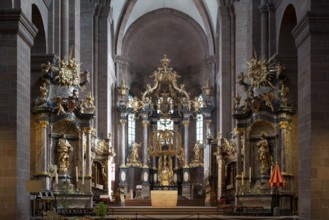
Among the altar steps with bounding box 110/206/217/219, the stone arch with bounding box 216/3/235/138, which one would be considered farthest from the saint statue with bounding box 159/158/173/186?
the altar steps with bounding box 110/206/217/219

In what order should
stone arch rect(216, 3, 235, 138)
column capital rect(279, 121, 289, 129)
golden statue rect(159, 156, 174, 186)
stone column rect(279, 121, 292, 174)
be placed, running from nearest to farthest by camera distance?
stone column rect(279, 121, 292, 174)
column capital rect(279, 121, 289, 129)
stone arch rect(216, 3, 235, 138)
golden statue rect(159, 156, 174, 186)

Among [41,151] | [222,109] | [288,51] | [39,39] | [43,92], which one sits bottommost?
[41,151]

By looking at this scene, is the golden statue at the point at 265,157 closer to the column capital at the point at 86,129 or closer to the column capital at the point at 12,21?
the column capital at the point at 86,129

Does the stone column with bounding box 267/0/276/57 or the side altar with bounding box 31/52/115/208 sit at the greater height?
the stone column with bounding box 267/0/276/57

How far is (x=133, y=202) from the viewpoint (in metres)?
43.4

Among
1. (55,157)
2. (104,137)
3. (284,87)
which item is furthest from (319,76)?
(104,137)

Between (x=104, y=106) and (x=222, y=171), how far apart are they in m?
8.63

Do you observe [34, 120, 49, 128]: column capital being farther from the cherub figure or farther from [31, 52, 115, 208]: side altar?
the cherub figure

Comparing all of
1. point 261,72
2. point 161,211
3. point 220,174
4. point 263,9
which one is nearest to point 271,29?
point 263,9

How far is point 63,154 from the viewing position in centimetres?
3014

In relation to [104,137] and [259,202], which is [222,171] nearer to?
[104,137]

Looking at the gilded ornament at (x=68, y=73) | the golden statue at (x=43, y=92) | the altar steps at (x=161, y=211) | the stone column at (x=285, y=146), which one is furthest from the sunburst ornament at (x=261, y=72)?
the golden statue at (x=43, y=92)

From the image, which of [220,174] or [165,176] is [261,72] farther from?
[165,176]

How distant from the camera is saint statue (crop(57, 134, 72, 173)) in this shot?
30047 mm
